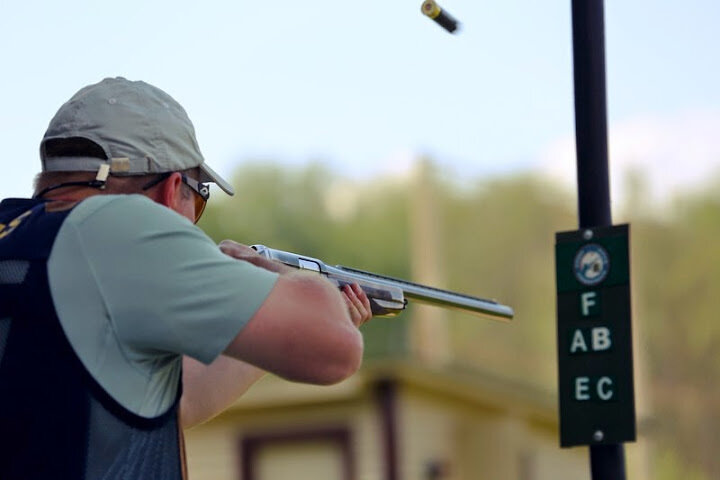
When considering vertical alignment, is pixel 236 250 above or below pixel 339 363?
above

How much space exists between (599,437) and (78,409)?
201 centimetres

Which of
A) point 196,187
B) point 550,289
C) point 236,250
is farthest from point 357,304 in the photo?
point 550,289

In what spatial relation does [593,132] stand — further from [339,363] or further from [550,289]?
[550,289]

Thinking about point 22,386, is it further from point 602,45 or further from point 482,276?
point 482,276

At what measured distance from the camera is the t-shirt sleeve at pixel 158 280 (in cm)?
321

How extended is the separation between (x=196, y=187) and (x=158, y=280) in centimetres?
54

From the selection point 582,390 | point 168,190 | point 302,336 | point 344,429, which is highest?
point 168,190

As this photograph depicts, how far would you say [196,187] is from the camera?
371 cm

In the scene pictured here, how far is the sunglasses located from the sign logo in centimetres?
145

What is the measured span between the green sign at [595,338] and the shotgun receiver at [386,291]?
441 mm

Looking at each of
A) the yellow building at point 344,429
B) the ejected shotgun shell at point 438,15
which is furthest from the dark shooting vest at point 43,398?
the yellow building at point 344,429

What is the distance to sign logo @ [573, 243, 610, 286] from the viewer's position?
4801 millimetres

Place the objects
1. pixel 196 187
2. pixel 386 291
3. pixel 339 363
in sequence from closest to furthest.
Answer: pixel 339 363
pixel 196 187
pixel 386 291

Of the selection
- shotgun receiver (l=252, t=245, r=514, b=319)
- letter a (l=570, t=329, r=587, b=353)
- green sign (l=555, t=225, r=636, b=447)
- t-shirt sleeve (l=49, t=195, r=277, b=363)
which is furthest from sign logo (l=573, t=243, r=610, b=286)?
t-shirt sleeve (l=49, t=195, r=277, b=363)
